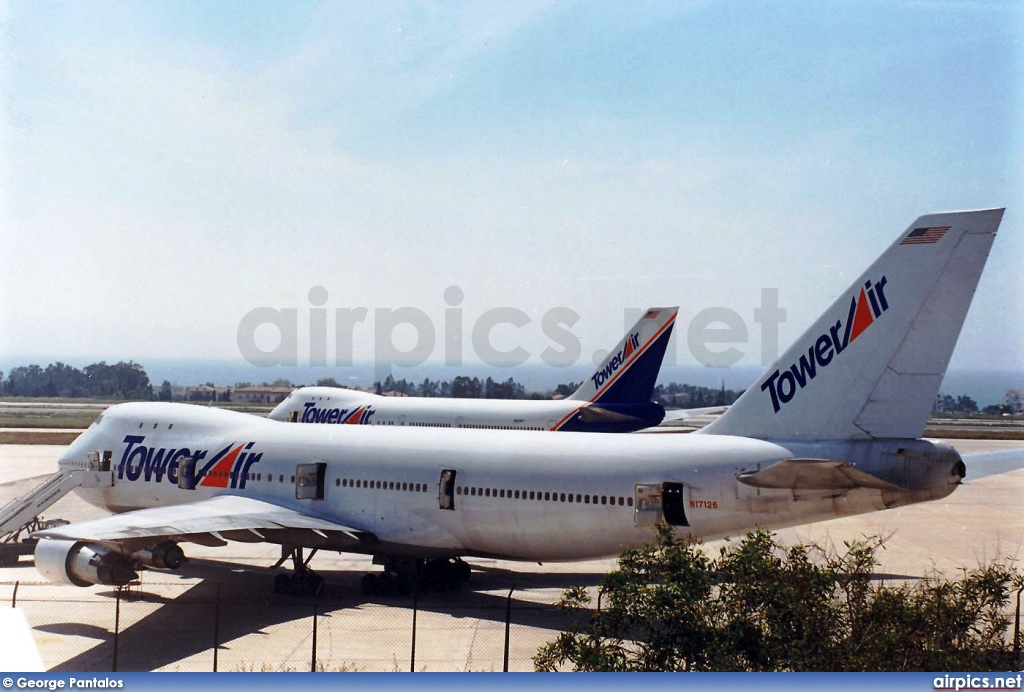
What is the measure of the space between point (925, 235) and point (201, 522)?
19.0m

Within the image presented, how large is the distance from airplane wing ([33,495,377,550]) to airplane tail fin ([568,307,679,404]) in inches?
899

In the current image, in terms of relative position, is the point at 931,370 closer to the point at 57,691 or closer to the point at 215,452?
the point at 57,691

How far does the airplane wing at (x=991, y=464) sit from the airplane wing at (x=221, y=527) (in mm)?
15904

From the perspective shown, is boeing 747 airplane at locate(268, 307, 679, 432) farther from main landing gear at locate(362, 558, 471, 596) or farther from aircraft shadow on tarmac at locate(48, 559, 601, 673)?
main landing gear at locate(362, 558, 471, 596)

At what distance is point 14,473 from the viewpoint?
5009 cm

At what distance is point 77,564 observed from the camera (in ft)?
65.1

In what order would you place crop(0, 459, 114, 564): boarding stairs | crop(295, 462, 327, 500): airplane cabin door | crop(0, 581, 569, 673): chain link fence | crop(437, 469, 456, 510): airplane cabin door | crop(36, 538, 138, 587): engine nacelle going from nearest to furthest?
crop(0, 581, 569, 673): chain link fence, crop(36, 538, 138, 587): engine nacelle, crop(437, 469, 456, 510): airplane cabin door, crop(295, 462, 327, 500): airplane cabin door, crop(0, 459, 114, 564): boarding stairs

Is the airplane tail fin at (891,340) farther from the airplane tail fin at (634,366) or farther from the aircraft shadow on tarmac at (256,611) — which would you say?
the airplane tail fin at (634,366)

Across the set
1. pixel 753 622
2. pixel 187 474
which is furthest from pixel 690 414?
pixel 753 622

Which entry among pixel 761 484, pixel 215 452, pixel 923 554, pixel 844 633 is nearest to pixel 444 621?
pixel 761 484

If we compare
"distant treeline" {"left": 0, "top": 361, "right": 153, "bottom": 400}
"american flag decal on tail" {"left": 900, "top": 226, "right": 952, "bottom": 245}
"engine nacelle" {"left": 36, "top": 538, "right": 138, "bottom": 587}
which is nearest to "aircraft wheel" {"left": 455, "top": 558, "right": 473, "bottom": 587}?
"engine nacelle" {"left": 36, "top": 538, "right": 138, "bottom": 587}

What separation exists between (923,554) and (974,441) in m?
56.1

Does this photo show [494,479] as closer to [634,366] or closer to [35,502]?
[35,502]

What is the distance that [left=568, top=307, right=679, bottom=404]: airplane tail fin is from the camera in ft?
147
